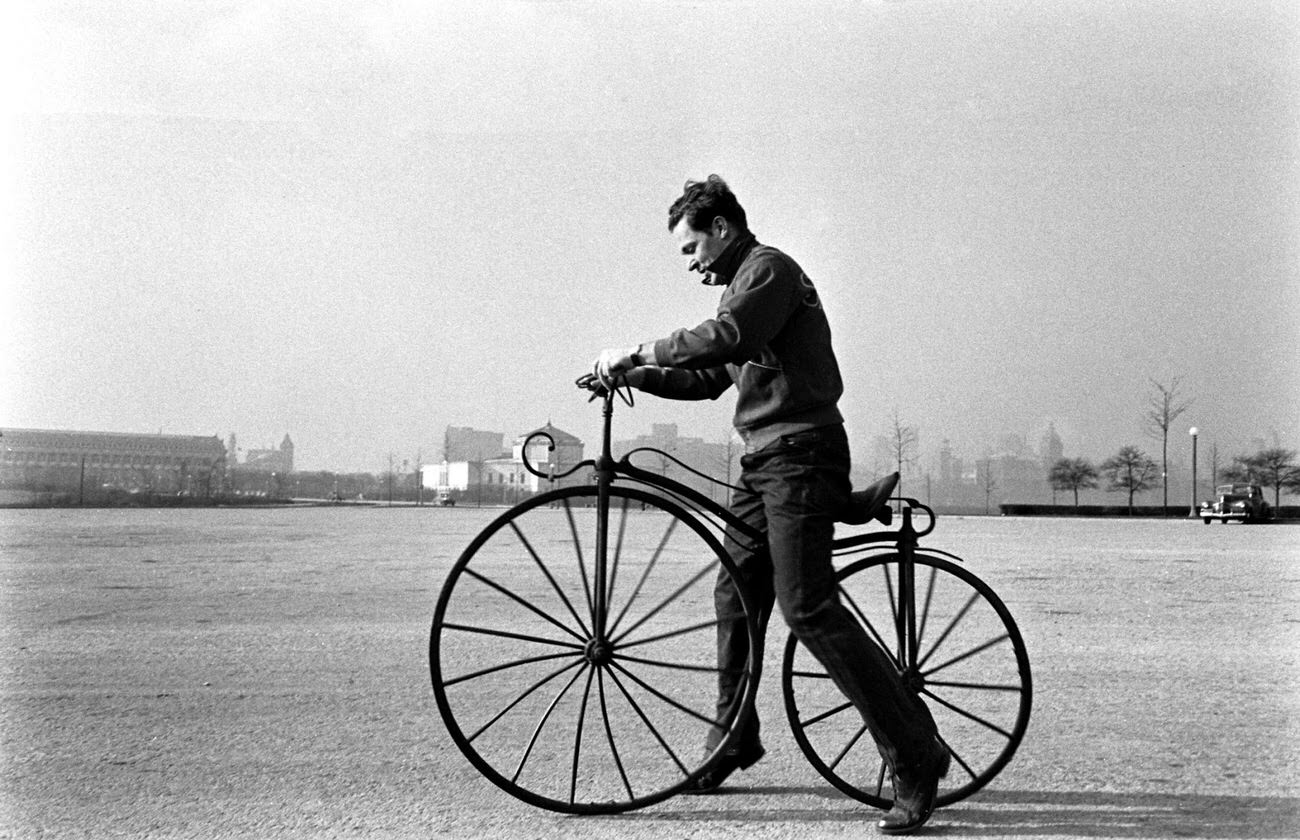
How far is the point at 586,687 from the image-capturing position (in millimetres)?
3529

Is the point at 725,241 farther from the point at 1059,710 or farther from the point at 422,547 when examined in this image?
the point at 422,547

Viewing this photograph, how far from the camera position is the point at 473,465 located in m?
123

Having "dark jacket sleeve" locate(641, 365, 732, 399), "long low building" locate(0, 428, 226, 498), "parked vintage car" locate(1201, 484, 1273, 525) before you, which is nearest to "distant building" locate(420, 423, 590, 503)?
"long low building" locate(0, 428, 226, 498)

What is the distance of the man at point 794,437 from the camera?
3.20 meters

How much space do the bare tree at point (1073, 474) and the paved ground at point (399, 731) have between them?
52.2 metres

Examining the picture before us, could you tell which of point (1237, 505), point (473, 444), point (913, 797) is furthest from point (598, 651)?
point (473, 444)

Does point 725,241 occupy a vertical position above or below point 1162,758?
above

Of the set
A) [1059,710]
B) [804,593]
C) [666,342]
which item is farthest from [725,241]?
[1059,710]

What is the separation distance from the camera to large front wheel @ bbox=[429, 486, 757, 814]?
134 inches

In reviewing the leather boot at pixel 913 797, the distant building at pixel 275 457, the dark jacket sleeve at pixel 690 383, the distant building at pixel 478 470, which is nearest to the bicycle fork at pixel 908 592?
the leather boot at pixel 913 797

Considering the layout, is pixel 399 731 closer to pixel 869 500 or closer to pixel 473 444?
pixel 869 500

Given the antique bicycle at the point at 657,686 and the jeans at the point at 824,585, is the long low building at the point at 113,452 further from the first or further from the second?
the jeans at the point at 824,585

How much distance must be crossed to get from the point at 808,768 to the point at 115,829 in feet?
7.03

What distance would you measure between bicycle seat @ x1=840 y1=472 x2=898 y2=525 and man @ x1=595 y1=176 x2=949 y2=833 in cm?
5
